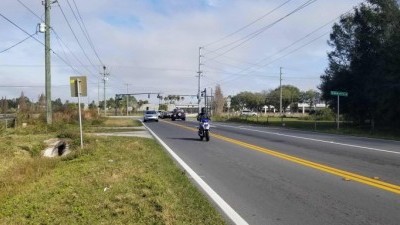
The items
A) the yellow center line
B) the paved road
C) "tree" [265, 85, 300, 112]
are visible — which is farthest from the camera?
"tree" [265, 85, 300, 112]

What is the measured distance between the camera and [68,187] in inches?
451

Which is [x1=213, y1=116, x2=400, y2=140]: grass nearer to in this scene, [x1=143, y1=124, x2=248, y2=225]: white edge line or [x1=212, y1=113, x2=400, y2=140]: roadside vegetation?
[x1=212, y1=113, x2=400, y2=140]: roadside vegetation

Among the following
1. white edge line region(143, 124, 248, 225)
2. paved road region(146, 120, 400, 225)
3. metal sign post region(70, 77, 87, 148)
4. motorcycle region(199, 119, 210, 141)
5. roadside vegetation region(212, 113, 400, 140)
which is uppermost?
metal sign post region(70, 77, 87, 148)

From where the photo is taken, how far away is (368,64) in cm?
4731

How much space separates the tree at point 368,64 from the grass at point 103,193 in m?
27.6

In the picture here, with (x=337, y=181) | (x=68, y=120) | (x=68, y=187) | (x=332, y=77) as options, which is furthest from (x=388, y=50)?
(x=68, y=187)

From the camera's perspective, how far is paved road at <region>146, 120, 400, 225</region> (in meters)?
8.42

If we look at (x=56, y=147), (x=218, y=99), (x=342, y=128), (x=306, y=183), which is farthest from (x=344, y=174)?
(x=218, y=99)

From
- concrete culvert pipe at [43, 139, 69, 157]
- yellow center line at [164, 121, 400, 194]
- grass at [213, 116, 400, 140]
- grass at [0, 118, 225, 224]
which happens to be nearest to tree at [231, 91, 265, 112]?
grass at [213, 116, 400, 140]

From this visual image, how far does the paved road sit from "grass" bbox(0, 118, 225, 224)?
0.86 m

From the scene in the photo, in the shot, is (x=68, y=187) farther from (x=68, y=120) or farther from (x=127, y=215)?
(x=68, y=120)

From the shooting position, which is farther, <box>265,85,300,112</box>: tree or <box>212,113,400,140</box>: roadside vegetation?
<box>265,85,300,112</box>: tree

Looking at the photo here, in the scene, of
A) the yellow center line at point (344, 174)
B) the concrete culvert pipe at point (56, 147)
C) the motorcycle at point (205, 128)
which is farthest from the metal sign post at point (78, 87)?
the yellow center line at point (344, 174)

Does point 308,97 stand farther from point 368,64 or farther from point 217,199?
point 217,199
